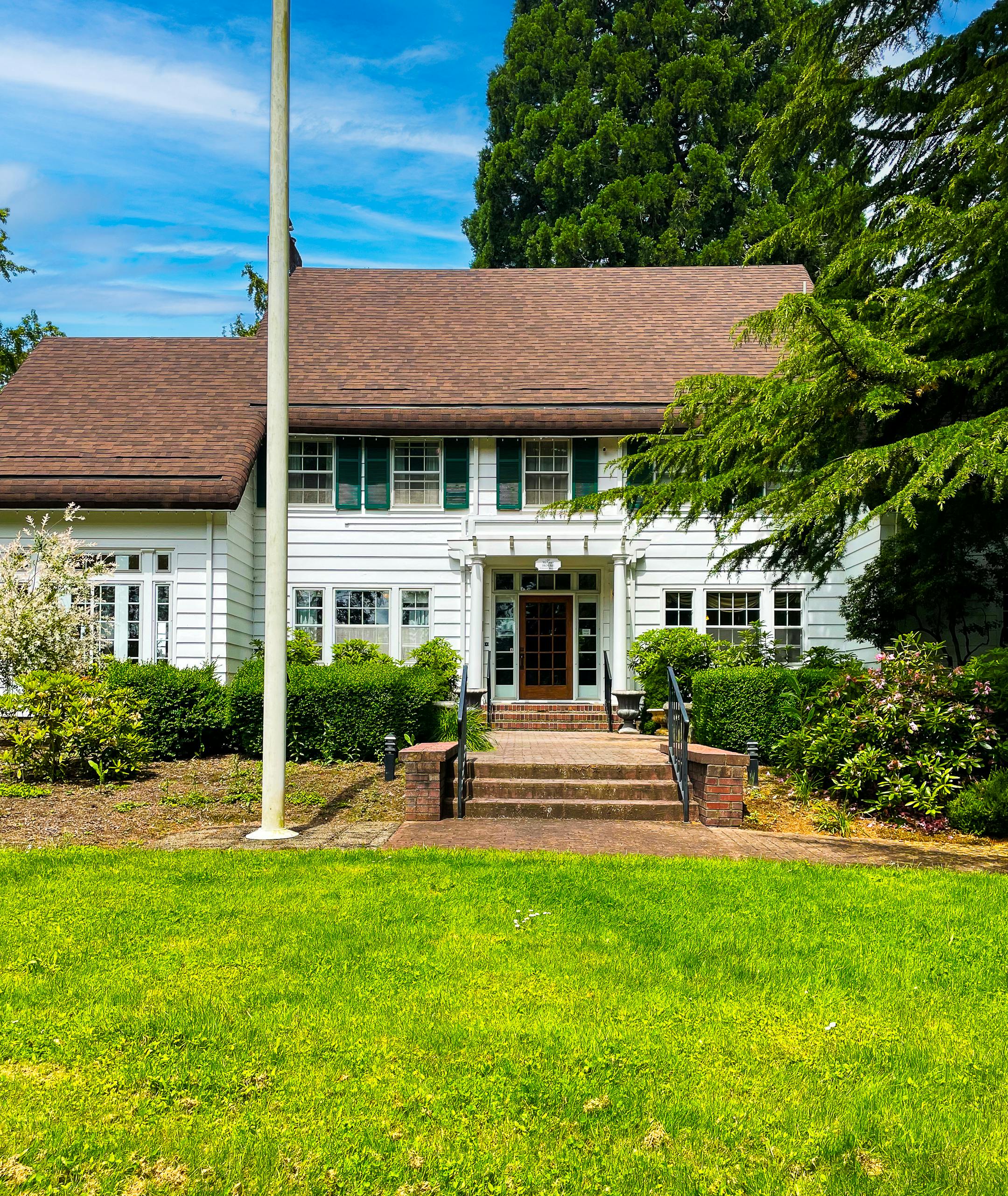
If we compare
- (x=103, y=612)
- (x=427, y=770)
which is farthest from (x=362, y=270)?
(x=427, y=770)

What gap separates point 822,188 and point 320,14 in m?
5.54

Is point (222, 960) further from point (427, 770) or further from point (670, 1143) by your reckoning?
point (427, 770)

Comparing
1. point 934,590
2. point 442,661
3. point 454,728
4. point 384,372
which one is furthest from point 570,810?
point 384,372

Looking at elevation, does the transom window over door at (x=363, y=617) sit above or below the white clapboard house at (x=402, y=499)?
below

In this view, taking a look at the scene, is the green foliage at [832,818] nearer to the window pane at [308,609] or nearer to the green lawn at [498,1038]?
the green lawn at [498,1038]

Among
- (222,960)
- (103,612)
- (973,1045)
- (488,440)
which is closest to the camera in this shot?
(973,1045)

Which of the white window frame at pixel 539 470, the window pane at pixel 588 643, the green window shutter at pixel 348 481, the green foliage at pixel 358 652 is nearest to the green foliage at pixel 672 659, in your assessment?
the window pane at pixel 588 643

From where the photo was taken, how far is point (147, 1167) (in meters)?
2.99

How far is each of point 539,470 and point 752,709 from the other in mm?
6827

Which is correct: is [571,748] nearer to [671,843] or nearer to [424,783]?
[424,783]

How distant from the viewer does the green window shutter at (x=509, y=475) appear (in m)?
17.9

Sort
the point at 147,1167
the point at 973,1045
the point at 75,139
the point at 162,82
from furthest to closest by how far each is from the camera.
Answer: the point at 75,139 → the point at 162,82 → the point at 973,1045 → the point at 147,1167

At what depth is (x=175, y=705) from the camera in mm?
12922

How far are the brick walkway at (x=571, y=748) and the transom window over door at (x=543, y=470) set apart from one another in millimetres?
4475
